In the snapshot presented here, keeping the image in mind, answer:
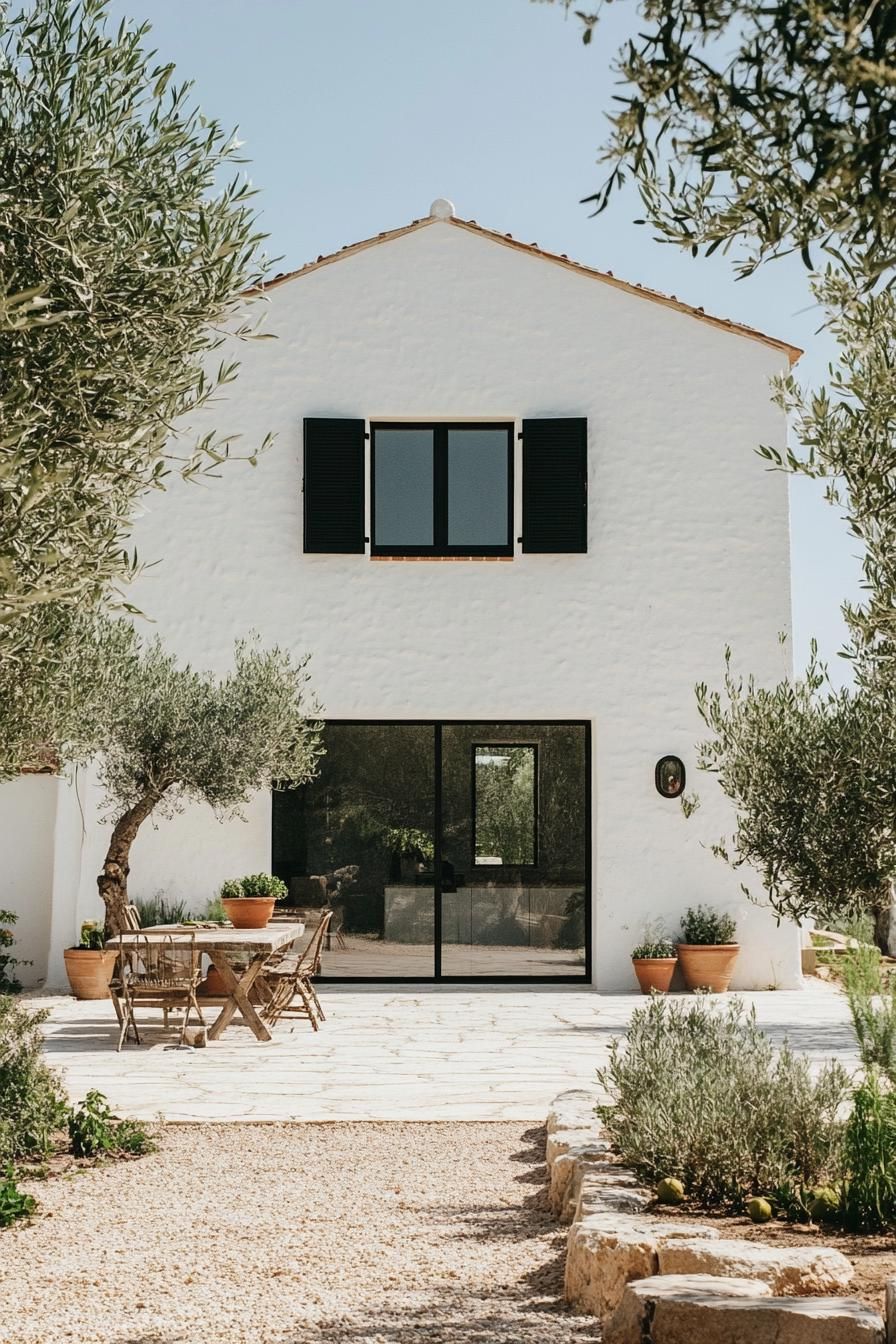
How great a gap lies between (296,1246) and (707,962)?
8498 millimetres

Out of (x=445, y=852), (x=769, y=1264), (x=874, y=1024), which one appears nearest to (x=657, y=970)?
(x=445, y=852)

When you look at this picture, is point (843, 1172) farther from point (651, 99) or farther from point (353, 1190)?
point (651, 99)

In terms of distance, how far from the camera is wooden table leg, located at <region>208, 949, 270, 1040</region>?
1015cm

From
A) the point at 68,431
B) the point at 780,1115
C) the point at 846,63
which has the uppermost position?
the point at 846,63

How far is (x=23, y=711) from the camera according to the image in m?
6.55

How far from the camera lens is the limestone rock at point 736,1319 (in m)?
3.45

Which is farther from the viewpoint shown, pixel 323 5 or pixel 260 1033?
pixel 260 1033

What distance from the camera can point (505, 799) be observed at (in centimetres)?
A: 1406

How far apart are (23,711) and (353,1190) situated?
102 inches

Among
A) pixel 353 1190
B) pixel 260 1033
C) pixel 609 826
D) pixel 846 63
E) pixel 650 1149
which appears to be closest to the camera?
pixel 846 63

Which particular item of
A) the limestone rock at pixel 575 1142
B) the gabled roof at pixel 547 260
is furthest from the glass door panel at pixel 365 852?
the limestone rock at pixel 575 1142

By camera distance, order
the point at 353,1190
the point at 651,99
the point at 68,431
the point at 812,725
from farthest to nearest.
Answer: the point at 812,725 → the point at 353,1190 → the point at 68,431 → the point at 651,99

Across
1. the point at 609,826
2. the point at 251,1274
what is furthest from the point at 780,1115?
the point at 609,826

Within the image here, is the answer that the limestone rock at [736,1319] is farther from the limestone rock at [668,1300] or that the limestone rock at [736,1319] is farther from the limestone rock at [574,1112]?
the limestone rock at [574,1112]
